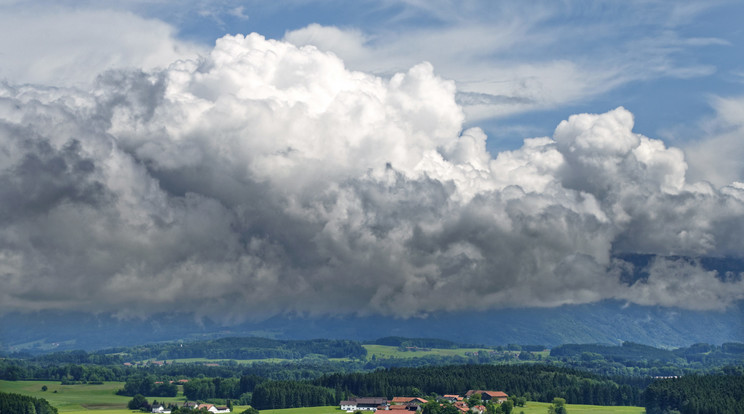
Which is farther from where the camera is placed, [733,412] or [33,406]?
[733,412]

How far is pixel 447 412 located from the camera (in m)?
200

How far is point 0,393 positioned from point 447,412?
98.1 metres

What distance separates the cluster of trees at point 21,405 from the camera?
6521 inches

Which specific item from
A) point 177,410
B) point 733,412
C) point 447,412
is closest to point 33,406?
point 177,410

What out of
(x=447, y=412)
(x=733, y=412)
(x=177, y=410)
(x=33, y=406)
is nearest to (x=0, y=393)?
(x=33, y=406)

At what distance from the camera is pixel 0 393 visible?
588ft

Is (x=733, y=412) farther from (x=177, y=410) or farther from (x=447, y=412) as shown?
(x=177, y=410)

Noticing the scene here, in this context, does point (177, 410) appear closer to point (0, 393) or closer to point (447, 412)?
point (0, 393)

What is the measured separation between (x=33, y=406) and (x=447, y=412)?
91150 mm

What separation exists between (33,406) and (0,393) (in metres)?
7.48

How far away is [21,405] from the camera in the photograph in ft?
566

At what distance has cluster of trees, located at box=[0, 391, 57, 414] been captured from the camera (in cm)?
16562

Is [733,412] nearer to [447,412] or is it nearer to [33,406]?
[447,412]

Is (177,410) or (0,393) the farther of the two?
(177,410)
